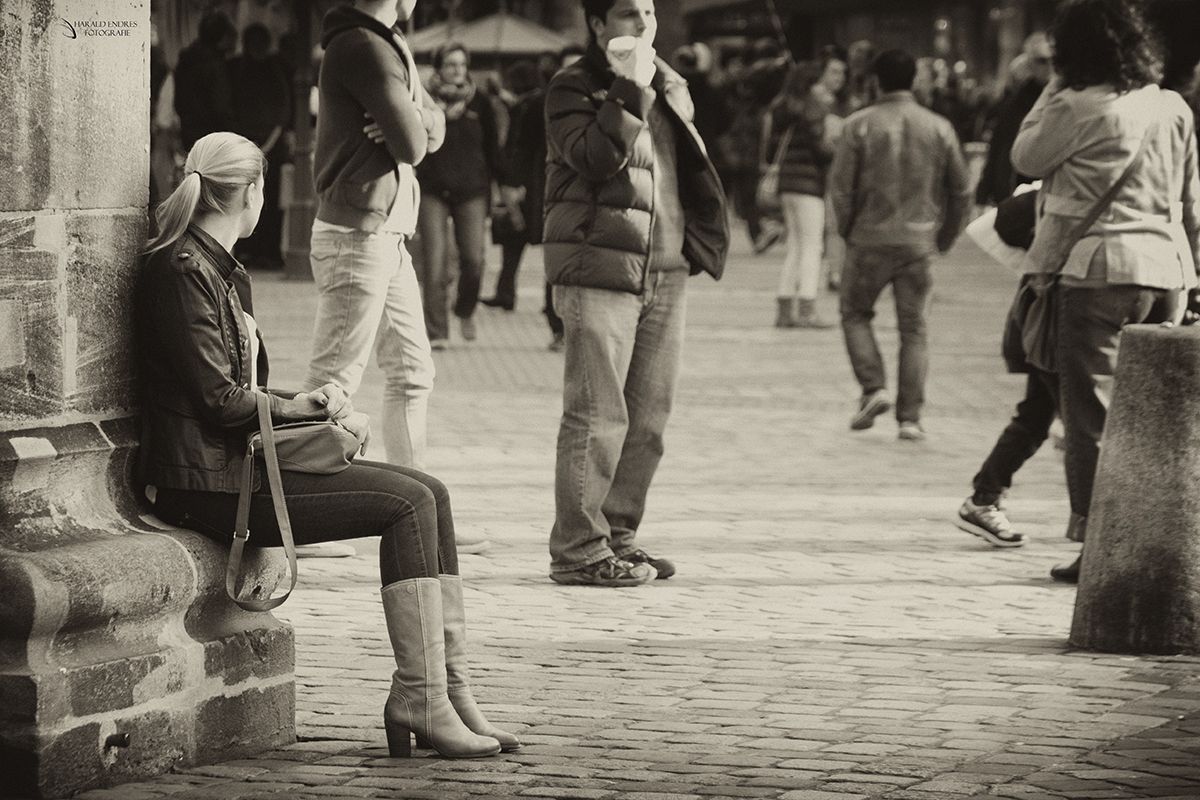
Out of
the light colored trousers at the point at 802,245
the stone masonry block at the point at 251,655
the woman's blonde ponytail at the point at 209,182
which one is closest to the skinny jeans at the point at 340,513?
the stone masonry block at the point at 251,655

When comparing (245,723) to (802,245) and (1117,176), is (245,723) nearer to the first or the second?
(1117,176)

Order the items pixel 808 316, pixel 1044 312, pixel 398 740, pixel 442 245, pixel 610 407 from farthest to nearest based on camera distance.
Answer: pixel 808 316
pixel 442 245
pixel 1044 312
pixel 610 407
pixel 398 740

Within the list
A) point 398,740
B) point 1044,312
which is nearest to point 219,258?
point 398,740

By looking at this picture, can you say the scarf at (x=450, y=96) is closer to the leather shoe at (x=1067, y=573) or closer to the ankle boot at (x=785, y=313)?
the ankle boot at (x=785, y=313)

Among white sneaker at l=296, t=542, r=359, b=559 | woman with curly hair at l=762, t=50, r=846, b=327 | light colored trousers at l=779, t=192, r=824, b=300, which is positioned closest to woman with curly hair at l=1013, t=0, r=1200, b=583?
white sneaker at l=296, t=542, r=359, b=559

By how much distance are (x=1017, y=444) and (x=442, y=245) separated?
21.3 feet

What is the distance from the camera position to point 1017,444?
764cm

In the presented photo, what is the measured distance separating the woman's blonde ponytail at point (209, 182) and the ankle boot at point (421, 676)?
97 cm

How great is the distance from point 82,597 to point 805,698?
1976 millimetres

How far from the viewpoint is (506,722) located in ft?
16.5

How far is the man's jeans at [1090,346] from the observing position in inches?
279

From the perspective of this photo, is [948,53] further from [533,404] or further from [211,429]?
[211,429]

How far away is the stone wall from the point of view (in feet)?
13.9

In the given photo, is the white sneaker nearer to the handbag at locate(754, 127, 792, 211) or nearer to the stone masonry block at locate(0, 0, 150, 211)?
the stone masonry block at locate(0, 0, 150, 211)
